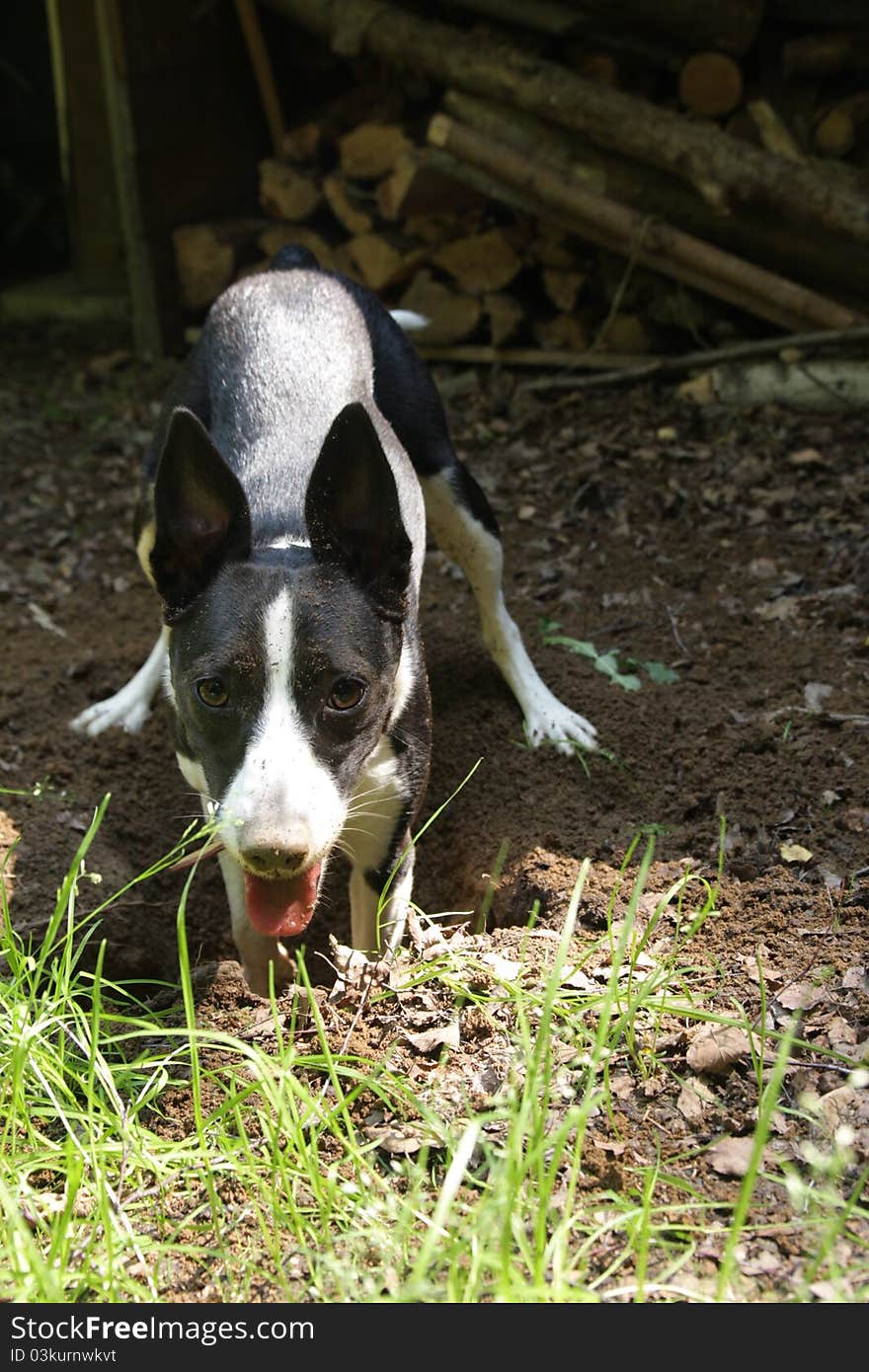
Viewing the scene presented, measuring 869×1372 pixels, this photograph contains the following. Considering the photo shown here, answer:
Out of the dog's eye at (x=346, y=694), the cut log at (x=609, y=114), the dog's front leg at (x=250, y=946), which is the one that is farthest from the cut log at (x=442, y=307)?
the dog's eye at (x=346, y=694)

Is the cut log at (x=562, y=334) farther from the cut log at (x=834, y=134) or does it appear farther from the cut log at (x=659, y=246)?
the cut log at (x=834, y=134)

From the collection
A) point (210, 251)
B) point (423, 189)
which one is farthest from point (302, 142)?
point (423, 189)

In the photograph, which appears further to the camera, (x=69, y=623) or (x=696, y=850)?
(x=69, y=623)

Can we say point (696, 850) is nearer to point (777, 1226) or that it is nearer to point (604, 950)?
point (604, 950)

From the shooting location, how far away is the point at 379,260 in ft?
22.6

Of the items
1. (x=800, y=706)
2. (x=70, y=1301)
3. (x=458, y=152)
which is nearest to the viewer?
(x=70, y=1301)

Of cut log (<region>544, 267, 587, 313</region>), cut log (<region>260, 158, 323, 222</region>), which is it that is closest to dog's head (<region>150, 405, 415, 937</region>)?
cut log (<region>544, 267, 587, 313</region>)

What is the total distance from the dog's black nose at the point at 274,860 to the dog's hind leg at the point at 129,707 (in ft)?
6.41

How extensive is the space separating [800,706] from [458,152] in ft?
11.9

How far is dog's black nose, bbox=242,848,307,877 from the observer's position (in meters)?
2.50

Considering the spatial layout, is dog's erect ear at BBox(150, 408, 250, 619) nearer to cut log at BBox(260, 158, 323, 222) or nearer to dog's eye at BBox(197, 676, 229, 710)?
dog's eye at BBox(197, 676, 229, 710)

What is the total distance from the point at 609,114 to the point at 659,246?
0.61 metres

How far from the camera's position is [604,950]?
2996 millimetres

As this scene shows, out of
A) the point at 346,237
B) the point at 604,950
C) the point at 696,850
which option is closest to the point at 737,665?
the point at 696,850
